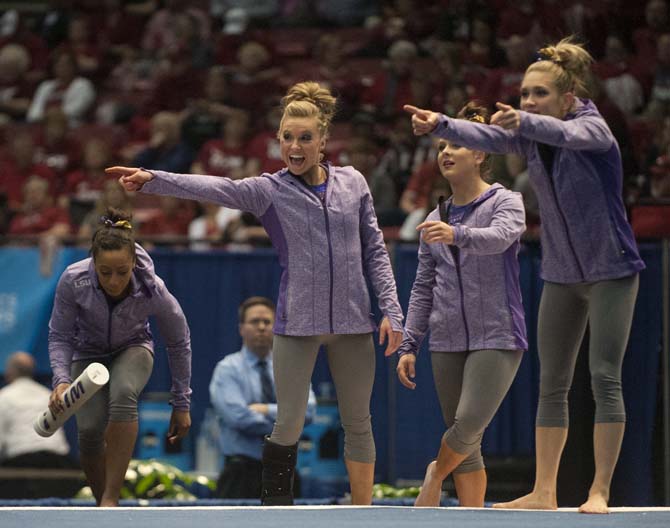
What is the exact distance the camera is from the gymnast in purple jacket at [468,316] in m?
4.68

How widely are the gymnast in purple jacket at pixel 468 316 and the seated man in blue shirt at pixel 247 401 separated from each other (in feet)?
6.74

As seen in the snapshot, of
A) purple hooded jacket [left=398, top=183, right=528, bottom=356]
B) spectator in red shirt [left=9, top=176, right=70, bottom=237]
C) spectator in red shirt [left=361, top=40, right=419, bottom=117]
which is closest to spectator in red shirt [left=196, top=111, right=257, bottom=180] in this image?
spectator in red shirt [left=361, top=40, right=419, bottom=117]

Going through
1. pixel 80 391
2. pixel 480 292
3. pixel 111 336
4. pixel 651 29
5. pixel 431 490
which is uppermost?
pixel 651 29

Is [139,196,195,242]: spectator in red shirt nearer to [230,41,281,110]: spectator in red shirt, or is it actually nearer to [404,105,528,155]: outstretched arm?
[230,41,281,110]: spectator in red shirt

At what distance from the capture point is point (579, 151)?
4504 mm

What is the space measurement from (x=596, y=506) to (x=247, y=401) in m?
3.07

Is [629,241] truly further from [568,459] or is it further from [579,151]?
[568,459]

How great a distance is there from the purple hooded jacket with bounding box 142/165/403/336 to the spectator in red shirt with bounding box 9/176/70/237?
4296 millimetres

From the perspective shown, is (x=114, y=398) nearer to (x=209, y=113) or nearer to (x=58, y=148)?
(x=209, y=113)

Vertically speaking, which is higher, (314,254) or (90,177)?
(90,177)

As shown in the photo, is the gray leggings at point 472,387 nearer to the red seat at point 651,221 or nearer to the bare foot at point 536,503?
the bare foot at point 536,503

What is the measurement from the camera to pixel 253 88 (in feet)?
34.3

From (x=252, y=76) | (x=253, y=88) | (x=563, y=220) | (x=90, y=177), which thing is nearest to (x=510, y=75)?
(x=253, y=88)

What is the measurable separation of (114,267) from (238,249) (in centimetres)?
289
